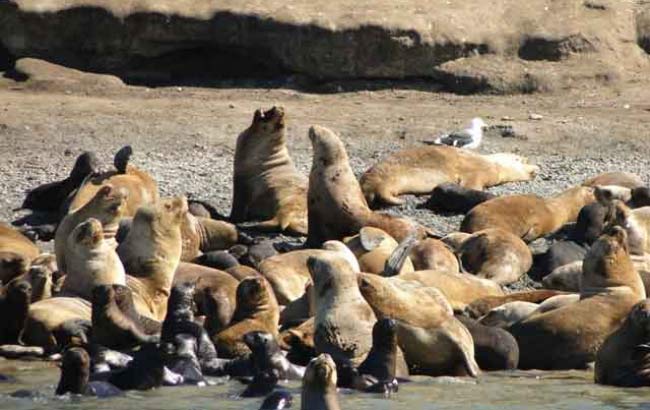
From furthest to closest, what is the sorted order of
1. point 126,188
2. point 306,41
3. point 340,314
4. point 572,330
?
point 306,41 → point 126,188 → point 572,330 → point 340,314

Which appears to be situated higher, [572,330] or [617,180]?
[617,180]

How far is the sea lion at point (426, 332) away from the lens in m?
11.8

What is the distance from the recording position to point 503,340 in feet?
40.0

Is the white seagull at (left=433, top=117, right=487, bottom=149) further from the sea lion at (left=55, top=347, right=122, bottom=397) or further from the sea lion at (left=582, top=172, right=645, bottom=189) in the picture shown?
the sea lion at (left=55, top=347, right=122, bottom=397)

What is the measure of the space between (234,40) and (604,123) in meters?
4.10

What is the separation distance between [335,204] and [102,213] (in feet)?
7.04

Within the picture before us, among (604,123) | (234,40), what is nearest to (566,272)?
(604,123)

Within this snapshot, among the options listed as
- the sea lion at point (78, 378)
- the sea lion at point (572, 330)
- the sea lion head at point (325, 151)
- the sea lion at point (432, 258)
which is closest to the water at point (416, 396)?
the sea lion at point (78, 378)

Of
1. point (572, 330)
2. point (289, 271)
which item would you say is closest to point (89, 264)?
point (289, 271)

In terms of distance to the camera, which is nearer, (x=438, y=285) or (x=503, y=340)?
(x=503, y=340)

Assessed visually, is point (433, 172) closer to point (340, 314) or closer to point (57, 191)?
point (57, 191)

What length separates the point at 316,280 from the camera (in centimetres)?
1201

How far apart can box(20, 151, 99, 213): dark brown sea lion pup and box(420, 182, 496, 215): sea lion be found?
2762 mm

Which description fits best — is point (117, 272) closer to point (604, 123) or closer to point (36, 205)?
point (36, 205)
